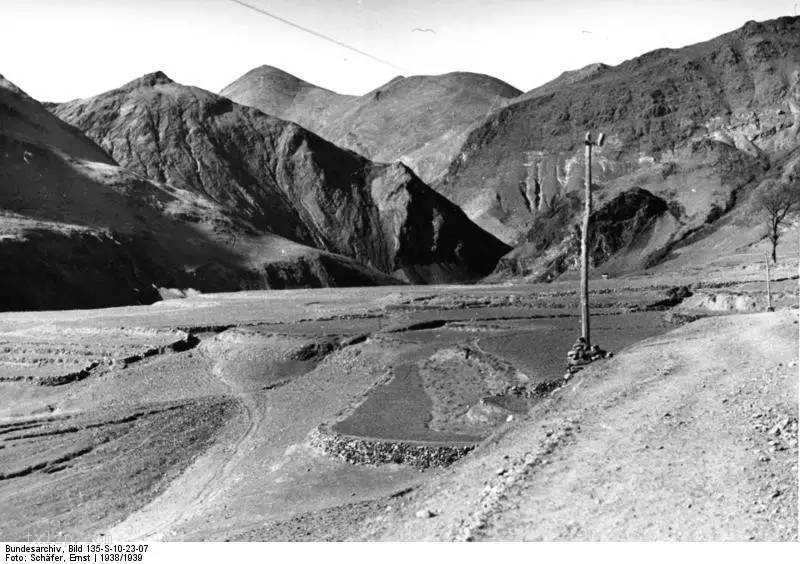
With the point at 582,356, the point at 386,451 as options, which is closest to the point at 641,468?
the point at 386,451

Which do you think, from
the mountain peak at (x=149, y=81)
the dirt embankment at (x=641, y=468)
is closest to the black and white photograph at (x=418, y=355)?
the dirt embankment at (x=641, y=468)

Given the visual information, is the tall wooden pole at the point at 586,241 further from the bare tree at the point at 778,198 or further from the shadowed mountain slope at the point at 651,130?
the shadowed mountain slope at the point at 651,130

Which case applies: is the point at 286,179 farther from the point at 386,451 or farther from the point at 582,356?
the point at 386,451

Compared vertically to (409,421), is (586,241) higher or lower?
higher

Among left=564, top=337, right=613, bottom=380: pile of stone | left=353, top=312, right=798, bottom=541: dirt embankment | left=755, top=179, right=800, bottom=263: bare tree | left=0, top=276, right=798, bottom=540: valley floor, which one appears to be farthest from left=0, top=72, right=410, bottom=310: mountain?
left=353, top=312, right=798, bottom=541: dirt embankment

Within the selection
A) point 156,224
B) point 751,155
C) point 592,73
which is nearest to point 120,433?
point 156,224

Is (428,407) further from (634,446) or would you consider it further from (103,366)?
(103,366)
